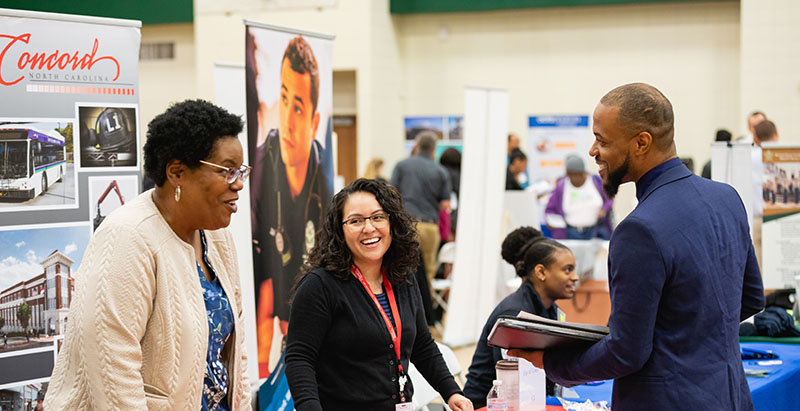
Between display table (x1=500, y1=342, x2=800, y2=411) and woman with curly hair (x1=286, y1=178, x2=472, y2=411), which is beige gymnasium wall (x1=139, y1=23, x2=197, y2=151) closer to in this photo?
display table (x1=500, y1=342, x2=800, y2=411)

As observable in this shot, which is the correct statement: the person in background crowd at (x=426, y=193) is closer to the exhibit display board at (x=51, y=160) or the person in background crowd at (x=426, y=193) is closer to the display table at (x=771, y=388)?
the display table at (x=771, y=388)

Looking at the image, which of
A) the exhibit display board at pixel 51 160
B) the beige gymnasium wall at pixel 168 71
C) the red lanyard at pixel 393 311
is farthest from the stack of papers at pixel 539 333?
the beige gymnasium wall at pixel 168 71

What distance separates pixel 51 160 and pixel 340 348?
1287 mm

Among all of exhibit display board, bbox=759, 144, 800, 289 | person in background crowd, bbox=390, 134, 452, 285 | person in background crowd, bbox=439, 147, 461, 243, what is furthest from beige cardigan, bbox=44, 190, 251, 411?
person in background crowd, bbox=439, 147, 461, 243

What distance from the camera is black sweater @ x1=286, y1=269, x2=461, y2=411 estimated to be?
8.08ft

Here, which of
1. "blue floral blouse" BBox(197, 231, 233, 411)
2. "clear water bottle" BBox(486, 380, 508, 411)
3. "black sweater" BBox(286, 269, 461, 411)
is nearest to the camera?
"blue floral blouse" BBox(197, 231, 233, 411)

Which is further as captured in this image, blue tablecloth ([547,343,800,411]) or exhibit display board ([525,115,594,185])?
exhibit display board ([525,115,594,185])

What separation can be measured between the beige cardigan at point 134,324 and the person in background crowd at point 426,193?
5509 mm

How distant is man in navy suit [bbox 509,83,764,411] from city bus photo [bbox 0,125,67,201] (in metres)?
1.93

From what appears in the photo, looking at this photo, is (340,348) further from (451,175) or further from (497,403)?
(451,175)

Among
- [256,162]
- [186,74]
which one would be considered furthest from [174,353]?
[186,74]

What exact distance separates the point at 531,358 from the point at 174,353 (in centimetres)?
83

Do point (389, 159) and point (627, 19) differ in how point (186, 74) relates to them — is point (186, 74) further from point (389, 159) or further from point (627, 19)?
point (627, 19)

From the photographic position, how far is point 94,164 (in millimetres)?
3035
